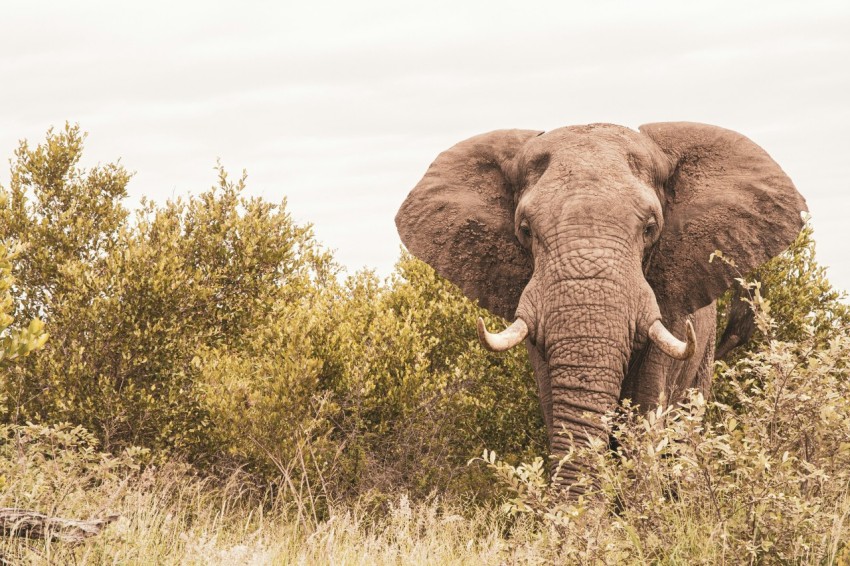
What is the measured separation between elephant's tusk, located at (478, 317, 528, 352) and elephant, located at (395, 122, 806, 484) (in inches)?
0.8

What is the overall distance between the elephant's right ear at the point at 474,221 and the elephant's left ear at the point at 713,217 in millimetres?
1321

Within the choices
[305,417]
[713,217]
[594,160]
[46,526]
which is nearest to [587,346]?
[594,160]

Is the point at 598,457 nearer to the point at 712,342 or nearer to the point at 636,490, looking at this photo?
the point at 636,490

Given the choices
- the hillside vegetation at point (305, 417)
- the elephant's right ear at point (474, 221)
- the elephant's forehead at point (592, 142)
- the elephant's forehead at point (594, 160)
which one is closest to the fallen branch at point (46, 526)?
the hillside vegetation at point (305, 417)

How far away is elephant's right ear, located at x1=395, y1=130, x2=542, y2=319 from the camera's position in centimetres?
1071

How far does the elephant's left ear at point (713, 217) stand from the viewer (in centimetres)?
1035

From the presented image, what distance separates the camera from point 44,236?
1347cm

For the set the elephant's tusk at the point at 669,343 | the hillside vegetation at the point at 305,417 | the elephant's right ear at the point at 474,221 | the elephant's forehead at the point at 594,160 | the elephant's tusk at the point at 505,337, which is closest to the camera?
the hillside vegetation at the point at 305,417

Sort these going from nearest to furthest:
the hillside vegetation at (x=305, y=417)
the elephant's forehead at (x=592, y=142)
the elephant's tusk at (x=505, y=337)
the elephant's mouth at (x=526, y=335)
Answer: the hillside vegetation at (x=305, y=417)
the elephant's mouth at (x=526, y=335)
the elephant's tusk at (x=505, y=337)
the elephant's forehead at (x=592, y=142)

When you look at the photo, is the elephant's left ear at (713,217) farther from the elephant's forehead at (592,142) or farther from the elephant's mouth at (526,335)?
the elephant's mouth at (526,335)

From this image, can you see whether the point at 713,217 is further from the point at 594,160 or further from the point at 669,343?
the point at 669,343

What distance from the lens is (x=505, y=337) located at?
923cm

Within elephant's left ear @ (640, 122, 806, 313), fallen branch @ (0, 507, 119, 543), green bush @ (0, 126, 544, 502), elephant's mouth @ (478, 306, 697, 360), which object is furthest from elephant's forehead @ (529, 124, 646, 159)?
fallen branch @ (0, 507, 119, 543)

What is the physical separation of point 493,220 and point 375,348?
1844mm
